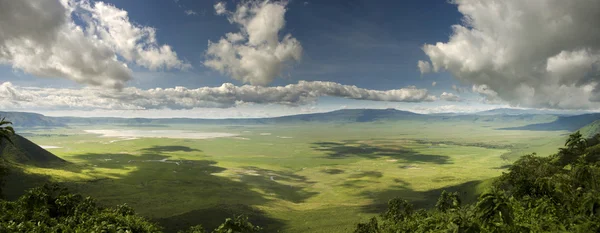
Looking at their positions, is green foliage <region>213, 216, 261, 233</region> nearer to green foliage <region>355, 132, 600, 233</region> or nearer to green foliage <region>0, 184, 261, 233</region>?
green foliage <region>0, 184, 261, 233</region>

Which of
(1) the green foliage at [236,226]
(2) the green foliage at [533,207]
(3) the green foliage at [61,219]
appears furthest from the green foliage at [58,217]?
(2) the green foliage at [533,207]

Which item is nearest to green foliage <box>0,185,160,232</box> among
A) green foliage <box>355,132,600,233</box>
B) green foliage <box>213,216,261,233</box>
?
green foliage <box>213,216,261,233</box>

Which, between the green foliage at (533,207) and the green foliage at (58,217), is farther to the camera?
the green foliage at (58,217)

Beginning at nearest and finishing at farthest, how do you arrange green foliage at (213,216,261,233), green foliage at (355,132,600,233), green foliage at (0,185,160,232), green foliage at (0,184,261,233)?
1. green foliage at (355,132,600,233)
2. green foliage at (213,216,261,233)
3. green foliage at (0,184,261,233)
4. green foliage at (0,185,160,232)

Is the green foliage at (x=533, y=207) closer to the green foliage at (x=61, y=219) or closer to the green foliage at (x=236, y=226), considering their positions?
the green foliage at (x=236, y=226)

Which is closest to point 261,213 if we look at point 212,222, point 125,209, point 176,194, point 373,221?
point 212,222

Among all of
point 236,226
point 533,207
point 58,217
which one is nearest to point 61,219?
point 58,217

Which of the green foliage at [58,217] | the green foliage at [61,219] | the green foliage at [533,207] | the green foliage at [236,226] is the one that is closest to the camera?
the green foliage at [533,207]

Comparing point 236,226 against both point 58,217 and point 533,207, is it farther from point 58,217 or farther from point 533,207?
point 533,207

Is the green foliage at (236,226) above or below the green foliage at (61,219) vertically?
above
